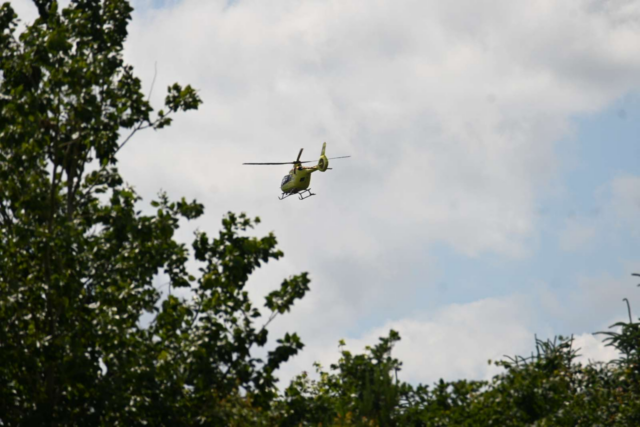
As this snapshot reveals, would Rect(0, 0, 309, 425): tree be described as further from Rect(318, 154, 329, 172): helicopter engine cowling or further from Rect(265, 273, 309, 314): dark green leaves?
Rect(318, 154, 329, 172): helicopter engine cowling

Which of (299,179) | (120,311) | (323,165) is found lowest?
(120,311)

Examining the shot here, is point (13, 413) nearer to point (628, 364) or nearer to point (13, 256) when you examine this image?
point (13, 256)

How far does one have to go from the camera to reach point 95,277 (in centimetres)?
2050

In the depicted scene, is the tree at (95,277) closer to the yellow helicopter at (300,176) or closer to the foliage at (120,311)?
the foliage at (120,311)

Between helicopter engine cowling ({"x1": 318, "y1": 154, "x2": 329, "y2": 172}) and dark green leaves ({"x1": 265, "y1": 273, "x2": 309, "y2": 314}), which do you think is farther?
helicopter engine cowling ({"x1": 318, "y1": 154, "x2": 329, "y2": 172})

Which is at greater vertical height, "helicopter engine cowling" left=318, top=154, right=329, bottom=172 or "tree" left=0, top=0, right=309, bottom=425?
"helicopter engine cowling" left=318, top=154, right=329, bottom=172

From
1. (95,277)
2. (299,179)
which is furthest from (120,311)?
(299,179)

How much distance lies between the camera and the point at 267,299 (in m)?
21.0

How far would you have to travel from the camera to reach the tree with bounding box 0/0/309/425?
757 inches

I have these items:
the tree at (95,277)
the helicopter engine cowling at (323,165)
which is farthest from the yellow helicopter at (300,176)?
the tree at (95,277)

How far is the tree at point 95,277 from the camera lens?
19.2 m

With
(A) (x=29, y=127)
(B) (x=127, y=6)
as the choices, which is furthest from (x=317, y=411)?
(B) (x=127, y=6)

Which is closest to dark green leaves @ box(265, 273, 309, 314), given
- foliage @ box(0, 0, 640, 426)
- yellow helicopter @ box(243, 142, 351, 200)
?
foliage @ box(0, 0, 640, 426)

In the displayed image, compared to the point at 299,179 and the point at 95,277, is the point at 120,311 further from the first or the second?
the point at 299,179
